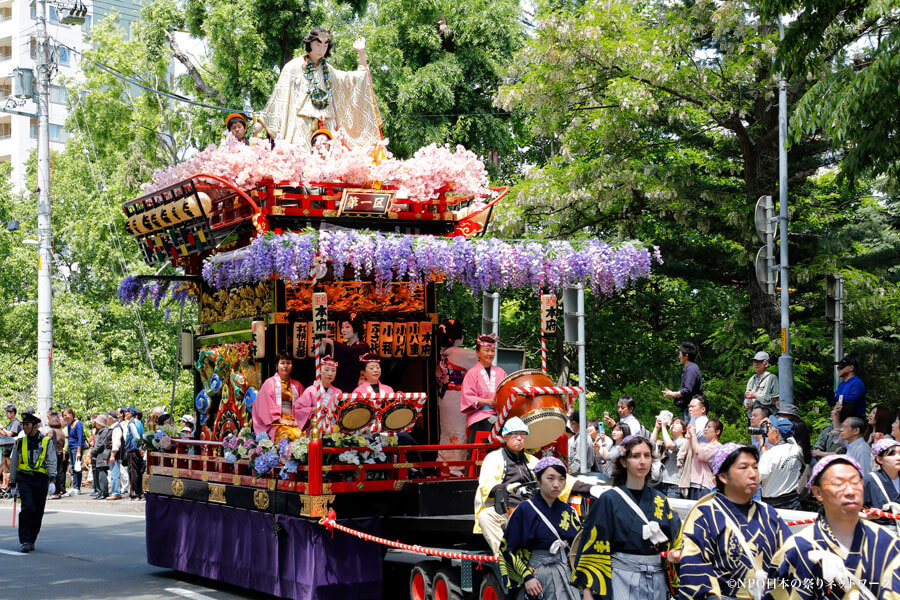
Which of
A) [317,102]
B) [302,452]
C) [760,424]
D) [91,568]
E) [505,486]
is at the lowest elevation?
[91,568]

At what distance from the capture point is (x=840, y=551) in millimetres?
5211

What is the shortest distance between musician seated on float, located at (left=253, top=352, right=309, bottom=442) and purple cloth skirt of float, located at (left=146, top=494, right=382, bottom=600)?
0.95m

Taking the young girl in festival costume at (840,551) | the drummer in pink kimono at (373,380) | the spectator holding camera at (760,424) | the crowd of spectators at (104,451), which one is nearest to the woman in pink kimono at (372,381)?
the drummer in pink kimono at (373,380)

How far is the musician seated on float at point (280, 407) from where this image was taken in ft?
39.0

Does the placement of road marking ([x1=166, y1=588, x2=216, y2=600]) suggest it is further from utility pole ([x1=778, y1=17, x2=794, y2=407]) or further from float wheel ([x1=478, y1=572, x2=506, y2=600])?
utility pole ([x1=778, y1=17, x2=794, y2=407])

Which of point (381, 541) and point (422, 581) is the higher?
point (381, 541)

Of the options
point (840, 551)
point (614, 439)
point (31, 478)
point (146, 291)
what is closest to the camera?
point (840, 551)

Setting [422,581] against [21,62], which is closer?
[422,581]

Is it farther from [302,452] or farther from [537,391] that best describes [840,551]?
[302,452]

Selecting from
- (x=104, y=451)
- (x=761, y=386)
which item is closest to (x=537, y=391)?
(x=761, y=386)

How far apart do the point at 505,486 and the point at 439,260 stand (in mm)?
3262

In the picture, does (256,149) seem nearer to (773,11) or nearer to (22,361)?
(773,11)

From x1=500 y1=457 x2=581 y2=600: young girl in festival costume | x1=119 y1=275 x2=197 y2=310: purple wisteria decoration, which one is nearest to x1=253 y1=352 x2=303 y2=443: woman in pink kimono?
x1=119 y1=275 x2=197 y2=310: purple wisteria decoration

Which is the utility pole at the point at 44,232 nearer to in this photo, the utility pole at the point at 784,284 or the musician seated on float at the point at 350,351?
the musician seated on float at the point at 350,351
